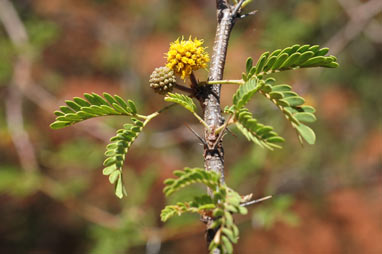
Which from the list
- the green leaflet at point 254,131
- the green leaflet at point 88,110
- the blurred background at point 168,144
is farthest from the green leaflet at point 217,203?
the blurred background at point 168,144

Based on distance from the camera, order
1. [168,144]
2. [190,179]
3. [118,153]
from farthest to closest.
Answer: [168,144] < [118,153] < [190,179]

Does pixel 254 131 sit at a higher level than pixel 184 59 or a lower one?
lower

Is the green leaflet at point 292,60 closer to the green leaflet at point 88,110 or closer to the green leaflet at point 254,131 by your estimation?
the green leaflet at point 254,131

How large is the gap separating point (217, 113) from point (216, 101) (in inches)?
1.2

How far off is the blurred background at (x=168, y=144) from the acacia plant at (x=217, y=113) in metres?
0.74

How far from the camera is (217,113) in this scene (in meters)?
0.80

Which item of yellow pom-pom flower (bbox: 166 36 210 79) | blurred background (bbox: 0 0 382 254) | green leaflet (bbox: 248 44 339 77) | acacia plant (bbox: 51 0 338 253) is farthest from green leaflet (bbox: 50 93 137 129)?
blurred background (bbox: 0 0 382 254)

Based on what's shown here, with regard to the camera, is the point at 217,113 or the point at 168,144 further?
the point at 168,144

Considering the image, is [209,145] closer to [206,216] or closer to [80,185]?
[206,216]

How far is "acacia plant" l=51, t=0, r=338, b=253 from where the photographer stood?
0.69m

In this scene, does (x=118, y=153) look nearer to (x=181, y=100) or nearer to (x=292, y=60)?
(x=181, y=100)

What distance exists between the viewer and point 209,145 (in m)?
0.78

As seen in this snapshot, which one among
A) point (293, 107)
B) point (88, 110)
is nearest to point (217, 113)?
point (293, 107)

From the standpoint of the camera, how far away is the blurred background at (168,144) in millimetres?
2666
